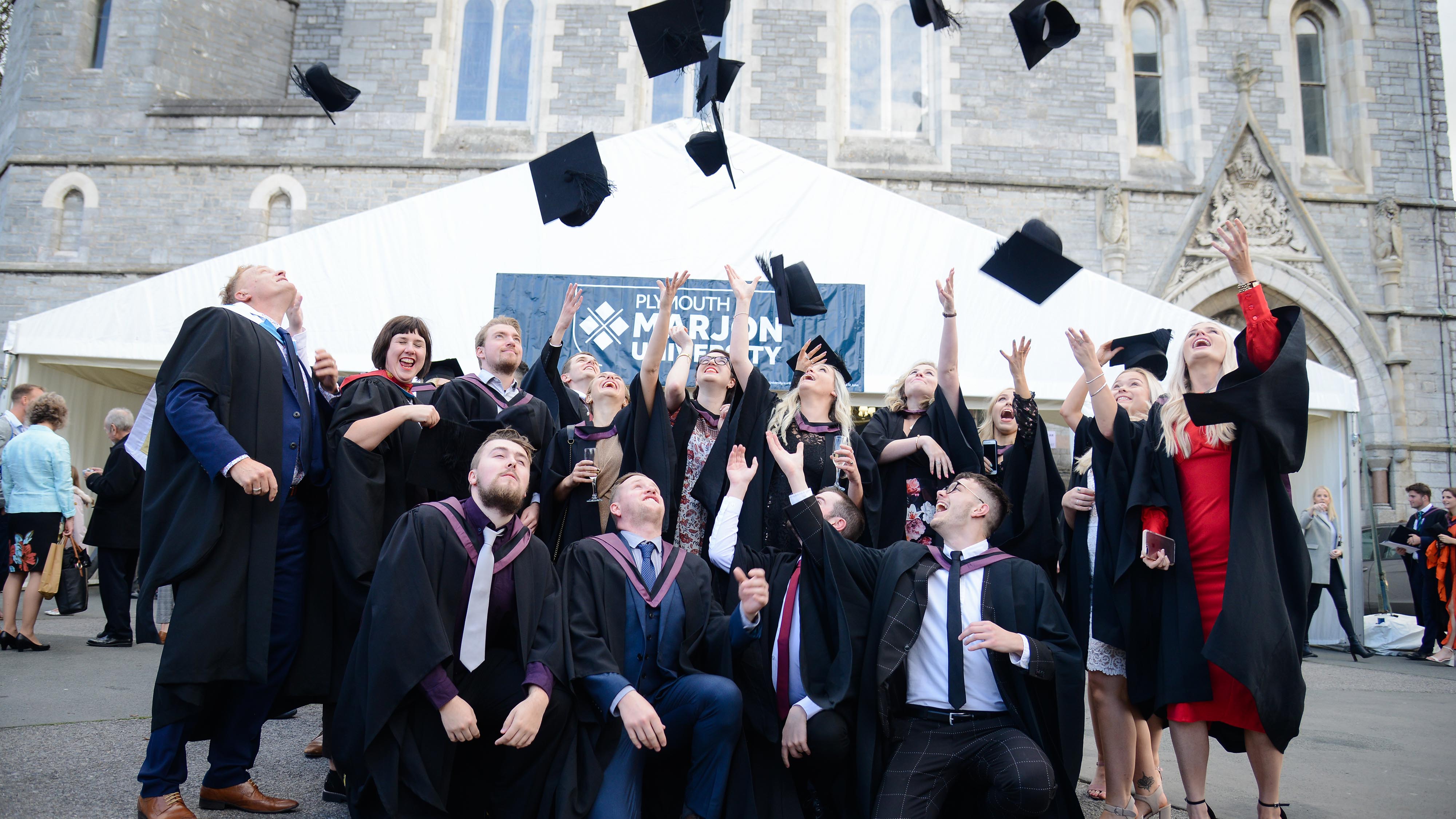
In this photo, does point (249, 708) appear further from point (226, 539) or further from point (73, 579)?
point (73, 579)

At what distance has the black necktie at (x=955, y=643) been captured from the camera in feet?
9.94

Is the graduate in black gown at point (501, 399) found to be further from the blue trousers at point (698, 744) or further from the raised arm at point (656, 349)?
the blue trousers at point (698, 744)

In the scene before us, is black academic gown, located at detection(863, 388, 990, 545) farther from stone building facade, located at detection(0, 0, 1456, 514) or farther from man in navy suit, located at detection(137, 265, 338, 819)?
stone building facade, located at detection(0, 0, 1456, 514)

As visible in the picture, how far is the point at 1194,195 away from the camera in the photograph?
45.7 ft

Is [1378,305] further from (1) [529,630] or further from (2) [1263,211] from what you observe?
(1) [529,630]

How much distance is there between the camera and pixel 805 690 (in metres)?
3.15

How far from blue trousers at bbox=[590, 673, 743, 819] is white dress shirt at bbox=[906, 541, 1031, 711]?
0.66 metres

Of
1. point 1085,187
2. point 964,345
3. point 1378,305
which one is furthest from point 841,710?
point 1378,305

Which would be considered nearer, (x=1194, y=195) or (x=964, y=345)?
(x=964, y=345)

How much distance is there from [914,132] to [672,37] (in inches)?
414

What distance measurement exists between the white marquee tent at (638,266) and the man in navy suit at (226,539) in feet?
15.8

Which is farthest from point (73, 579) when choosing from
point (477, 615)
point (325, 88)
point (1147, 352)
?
point (1147, 352)

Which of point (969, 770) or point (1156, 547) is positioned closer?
point (969, 770)

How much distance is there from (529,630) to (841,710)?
3.78ft
